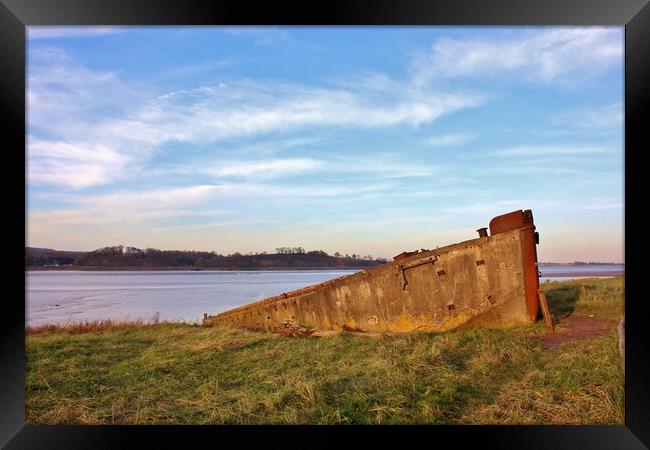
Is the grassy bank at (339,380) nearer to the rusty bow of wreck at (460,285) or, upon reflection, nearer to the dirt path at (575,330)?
the dirt path at (575,330)

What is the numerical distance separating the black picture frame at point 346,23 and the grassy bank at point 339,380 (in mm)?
508

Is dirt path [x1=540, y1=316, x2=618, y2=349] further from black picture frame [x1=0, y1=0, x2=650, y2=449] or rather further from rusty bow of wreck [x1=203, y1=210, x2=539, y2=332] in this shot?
black picture frame [x1=0, y1=0, x2=650, y2=449]

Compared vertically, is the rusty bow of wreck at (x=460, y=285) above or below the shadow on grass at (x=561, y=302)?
above

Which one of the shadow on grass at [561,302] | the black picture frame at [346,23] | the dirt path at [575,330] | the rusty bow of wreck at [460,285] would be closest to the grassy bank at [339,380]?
the dirt path at [575,330]

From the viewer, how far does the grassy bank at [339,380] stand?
13.0 feet

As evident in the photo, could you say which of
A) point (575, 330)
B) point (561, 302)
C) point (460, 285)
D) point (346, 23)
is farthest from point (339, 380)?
point (561, 302)

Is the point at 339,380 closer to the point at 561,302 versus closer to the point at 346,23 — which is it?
the point at 346,23

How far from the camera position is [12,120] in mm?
3281

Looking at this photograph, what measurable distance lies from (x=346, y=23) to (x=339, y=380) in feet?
12.2

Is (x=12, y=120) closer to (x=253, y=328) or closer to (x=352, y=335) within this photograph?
(x=352, y=335)

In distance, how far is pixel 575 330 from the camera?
6.77m

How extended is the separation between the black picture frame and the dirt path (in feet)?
9.88

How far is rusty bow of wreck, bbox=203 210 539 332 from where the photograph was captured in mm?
7172

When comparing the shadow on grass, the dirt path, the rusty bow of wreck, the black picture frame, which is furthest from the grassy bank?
the shadow on grass
